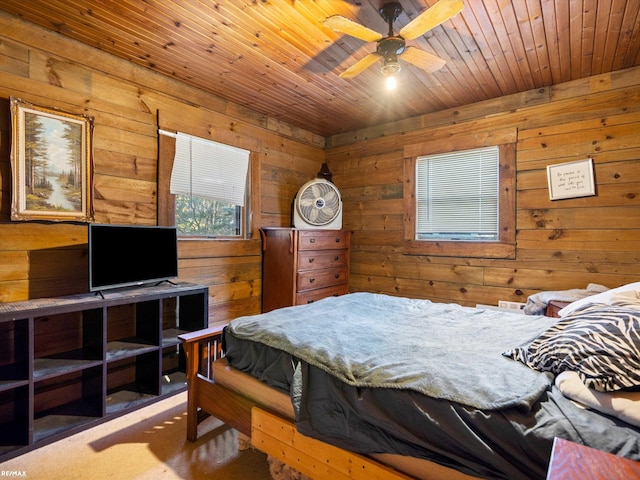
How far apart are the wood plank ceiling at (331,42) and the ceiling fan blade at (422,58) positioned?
0.58 feet

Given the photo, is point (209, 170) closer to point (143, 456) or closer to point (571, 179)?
point (143, 456)

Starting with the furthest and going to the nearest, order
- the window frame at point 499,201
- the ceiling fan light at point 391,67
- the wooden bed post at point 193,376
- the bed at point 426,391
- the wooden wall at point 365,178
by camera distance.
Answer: the window frame at point 499,201 < the wooden wall at point 365,178 < the ceiling fan light at point 391,67 < the wooden bed post at point 193,376 < the bed at point 426,391

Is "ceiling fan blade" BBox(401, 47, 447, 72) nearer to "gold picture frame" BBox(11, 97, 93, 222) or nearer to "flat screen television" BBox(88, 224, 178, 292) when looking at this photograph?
"flat screen television" BBox(88, 224, 178, 292)

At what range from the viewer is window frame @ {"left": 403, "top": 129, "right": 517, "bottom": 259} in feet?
10.2

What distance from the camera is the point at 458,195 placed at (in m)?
3.46

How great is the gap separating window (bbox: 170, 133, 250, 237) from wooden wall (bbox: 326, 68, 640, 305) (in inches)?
60.6

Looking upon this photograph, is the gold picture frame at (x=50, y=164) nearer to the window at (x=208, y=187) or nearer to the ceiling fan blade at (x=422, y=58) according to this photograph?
the window at (x=208, y=187)

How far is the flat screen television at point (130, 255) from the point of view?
214cm

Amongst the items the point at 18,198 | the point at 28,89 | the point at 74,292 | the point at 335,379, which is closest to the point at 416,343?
the point at 335,379

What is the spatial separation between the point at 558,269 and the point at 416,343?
6.79 ft

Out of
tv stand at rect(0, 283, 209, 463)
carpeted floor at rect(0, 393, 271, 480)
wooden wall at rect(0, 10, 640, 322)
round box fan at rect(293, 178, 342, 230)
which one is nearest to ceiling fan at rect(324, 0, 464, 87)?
wooden wall at rect(0, 10, 640, 322)

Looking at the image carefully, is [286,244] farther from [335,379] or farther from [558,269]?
[558,269]

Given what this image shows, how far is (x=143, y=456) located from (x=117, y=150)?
2023 millimetres

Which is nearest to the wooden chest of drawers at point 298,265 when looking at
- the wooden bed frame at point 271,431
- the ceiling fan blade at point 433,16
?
the wooden bed frame at point 271,431
